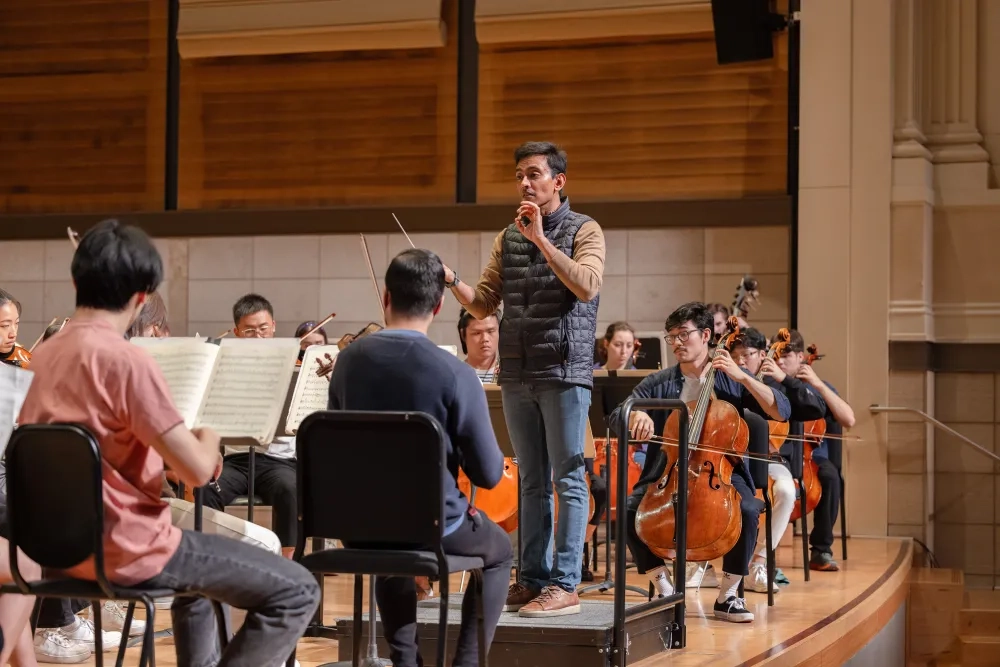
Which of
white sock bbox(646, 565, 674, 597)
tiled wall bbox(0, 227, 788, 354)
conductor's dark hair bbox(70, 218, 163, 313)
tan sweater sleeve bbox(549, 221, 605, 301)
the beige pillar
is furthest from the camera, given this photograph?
tiled wall bbox(0, 227, 788, 354)

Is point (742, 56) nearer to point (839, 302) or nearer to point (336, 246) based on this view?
point (839, 302)

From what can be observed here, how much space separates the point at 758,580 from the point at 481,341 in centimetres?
155

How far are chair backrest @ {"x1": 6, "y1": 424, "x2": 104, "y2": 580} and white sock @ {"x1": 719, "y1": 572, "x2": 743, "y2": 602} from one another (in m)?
2.67

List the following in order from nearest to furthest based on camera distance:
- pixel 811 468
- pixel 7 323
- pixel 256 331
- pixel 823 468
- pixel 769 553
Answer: pixel 7 323 → pixel 769 553 → pixel 256 331 → pixel 811 468 → pixel 823 468

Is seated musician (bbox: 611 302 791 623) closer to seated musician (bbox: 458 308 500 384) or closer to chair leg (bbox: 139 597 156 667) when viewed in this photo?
seated musician (bbox: 458 308 500 384)

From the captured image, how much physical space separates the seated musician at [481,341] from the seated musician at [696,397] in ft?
2.54

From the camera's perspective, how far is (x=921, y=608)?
659 cm

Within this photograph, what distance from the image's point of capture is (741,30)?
752 cm

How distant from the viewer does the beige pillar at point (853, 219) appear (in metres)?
7.48

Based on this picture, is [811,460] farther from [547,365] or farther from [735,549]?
[547,365]

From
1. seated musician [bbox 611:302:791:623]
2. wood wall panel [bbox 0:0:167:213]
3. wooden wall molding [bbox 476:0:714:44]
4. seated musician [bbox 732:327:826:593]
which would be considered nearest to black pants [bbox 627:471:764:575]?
seated musician [bbox 611:302:791:623]

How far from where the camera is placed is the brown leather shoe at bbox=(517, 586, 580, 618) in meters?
3.80

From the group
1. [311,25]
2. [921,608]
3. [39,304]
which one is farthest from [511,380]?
[39,304]

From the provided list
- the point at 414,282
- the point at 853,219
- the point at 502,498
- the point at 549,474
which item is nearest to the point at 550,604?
the point at 549,474
